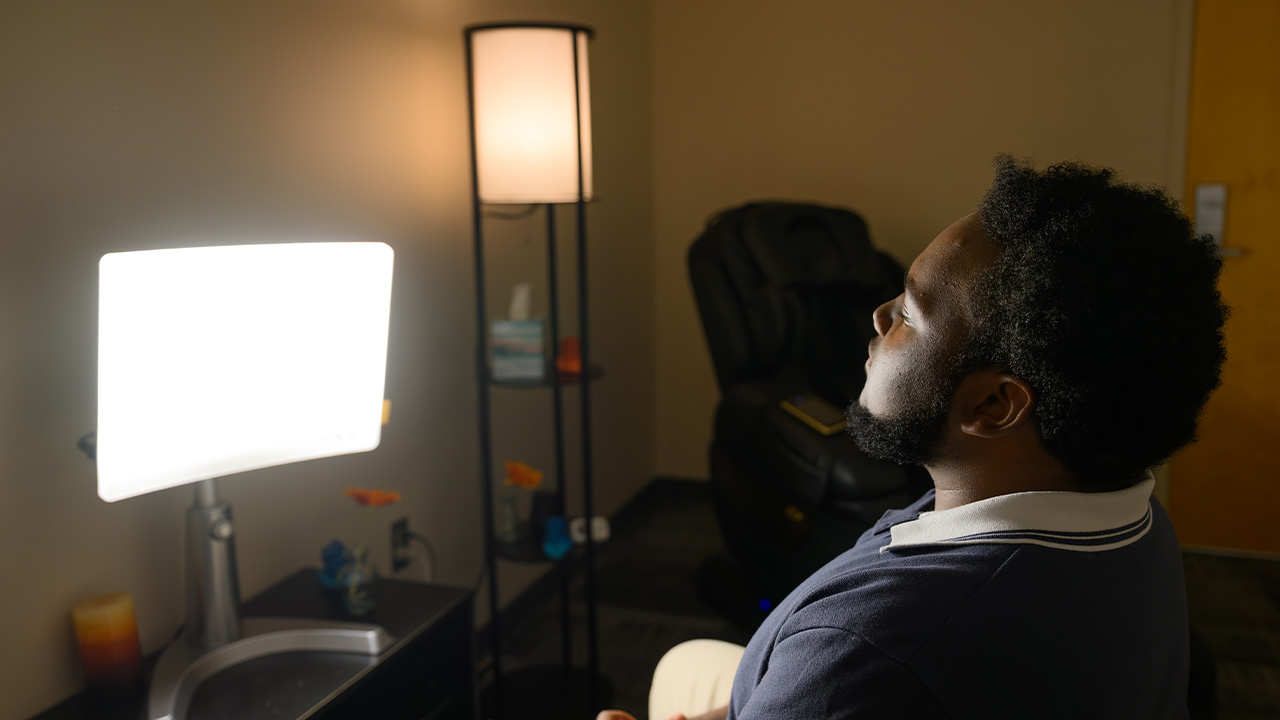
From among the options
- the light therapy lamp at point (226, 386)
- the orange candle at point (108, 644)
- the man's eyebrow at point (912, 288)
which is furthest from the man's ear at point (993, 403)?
the orange candle at point (108, 644)

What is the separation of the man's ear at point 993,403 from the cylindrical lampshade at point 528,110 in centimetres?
118

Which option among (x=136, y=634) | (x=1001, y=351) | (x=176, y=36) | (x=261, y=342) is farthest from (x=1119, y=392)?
(x=176, y=36)

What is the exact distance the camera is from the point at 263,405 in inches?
50.9

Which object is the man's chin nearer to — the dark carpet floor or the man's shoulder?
the man's shoulder

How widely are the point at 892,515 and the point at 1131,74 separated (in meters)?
2.57

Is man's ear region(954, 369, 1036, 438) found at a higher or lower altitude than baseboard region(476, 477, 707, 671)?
higher

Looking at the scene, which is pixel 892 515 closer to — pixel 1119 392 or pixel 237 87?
pixel 1119 392

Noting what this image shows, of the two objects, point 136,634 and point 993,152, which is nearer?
point 136,634

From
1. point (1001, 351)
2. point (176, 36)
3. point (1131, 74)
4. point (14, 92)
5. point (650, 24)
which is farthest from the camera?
point (650, 24)

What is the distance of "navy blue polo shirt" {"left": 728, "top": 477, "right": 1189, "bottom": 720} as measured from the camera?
75cm

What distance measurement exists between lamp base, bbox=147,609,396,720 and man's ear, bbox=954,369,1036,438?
91cm

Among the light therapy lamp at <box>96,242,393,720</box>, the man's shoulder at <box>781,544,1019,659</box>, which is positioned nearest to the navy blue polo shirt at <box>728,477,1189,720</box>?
the man's shoulder at <box>781,544,1019,659</box>

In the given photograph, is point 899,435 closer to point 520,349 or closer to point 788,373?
point 520,349

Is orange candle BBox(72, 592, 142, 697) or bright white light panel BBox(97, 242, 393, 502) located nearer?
bright white light panel BBox(97, 242, 393, 502)
